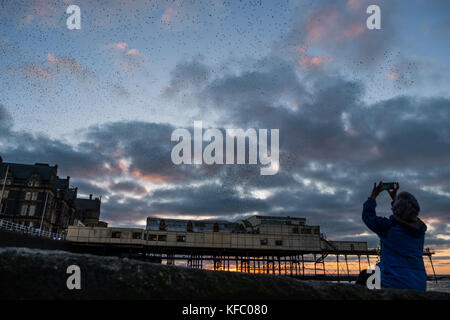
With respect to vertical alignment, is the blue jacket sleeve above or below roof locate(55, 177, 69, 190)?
below

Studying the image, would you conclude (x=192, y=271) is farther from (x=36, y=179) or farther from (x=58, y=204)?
(x=58, y=204)

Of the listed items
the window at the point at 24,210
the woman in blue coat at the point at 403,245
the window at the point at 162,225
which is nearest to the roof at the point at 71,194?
the window at the point at 24,210

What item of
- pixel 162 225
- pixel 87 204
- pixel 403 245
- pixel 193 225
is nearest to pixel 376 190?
pixel 403 245

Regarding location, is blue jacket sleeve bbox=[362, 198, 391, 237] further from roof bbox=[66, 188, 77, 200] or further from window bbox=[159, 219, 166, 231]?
roof bbox=[66, 188, 77, 200]

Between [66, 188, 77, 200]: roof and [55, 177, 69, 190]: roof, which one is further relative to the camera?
[66, 188, 77, 200]: roof

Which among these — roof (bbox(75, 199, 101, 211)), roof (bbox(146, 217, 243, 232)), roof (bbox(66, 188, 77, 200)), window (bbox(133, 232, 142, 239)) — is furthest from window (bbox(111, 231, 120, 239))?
roof (bbox(75, 199, 101, 211))

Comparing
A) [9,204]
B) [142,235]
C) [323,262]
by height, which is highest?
[9,204]

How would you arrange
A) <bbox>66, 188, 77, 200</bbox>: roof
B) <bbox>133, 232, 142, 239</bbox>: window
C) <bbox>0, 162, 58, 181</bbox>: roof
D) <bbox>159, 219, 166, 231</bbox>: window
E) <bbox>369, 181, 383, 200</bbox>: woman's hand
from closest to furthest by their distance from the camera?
<bbox>369, 181, 383, 200</bbox>: woman's hand < <bbox>133, 232, 142, 239</bbox>: window < <bbox>159, 219, 166, 231</bbox>: window < <bbox>0, 162, 58, 181</bbox>: roof < <bbox>66, 188, 77, 200</bbox>: roof

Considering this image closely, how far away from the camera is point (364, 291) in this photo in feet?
12.6

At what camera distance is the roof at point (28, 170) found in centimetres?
6894

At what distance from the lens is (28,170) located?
232ft

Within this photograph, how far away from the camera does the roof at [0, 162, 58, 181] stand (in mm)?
68938

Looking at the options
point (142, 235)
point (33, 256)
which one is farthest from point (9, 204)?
point (33, 256)
